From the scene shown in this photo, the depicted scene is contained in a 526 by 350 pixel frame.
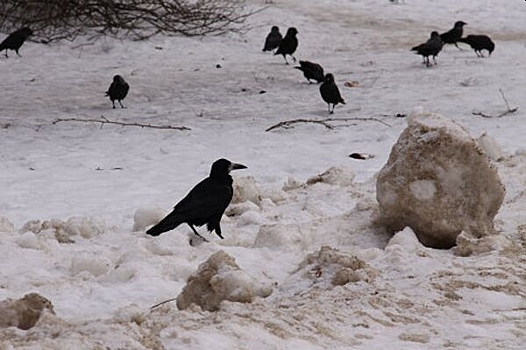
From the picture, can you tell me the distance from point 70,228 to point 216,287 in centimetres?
205

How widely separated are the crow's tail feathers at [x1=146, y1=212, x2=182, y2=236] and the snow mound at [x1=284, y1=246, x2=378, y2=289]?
1208 mm

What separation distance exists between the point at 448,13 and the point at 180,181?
14223mm

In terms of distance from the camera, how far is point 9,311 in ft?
10.9

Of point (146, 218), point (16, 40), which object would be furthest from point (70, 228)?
point (16, 40)

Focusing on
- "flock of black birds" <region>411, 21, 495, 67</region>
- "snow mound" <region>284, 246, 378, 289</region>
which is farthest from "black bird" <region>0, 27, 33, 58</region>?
"snow mound" <region>284, 246, 378, 289</region>

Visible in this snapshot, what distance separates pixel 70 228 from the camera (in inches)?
218

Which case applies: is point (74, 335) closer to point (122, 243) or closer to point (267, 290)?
point (267, 290)

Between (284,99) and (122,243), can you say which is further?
(284,99)

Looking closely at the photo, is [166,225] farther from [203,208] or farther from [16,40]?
[16,40]

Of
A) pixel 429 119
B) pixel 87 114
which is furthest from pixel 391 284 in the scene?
pixel 87 114

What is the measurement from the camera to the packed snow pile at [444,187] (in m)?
5.05

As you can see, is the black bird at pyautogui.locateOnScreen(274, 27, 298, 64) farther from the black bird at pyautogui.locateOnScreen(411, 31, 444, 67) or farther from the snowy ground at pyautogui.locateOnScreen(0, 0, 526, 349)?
the black bird at pyautogui.locateOnScreen(411, 31, 444, 67)

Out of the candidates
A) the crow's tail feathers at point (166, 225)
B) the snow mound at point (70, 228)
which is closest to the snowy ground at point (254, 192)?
the snow mound at point (70, 228)

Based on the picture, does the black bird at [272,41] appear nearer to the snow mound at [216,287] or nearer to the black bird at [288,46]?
the black bird at [288,46]
